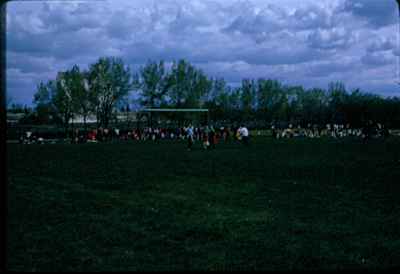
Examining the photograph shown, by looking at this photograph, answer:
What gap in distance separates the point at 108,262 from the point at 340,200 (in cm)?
654

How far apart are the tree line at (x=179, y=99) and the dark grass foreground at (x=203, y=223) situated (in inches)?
2350

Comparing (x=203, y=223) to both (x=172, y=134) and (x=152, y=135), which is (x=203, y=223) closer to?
(x=152, y=135)

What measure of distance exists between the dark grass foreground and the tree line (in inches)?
2350

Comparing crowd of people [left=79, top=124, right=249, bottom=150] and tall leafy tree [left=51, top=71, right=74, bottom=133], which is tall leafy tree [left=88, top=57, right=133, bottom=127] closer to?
tall leafy tree [left=51, top=71, right=74, bottom=133]

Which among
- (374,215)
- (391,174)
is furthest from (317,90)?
(374,215)

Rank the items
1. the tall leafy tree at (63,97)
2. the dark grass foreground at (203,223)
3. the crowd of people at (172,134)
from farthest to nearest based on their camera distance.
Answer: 1. the tall leafy tree at (63,97)
2. the crowd of people at (172,134)
3. the dark grass foreground at (203,223)

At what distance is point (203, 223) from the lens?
26.3ft

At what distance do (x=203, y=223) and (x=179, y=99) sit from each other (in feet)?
254

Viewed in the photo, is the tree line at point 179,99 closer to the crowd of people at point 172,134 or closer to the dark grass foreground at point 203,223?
Answer: the crowd of people at point 172,134

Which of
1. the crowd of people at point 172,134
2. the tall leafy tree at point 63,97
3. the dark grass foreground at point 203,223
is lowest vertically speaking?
the dark grass foreground at point 203,223

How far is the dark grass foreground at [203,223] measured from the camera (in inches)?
235

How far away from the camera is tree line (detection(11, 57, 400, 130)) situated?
2985 inches

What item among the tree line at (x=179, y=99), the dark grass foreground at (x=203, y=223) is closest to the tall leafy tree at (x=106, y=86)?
the tree line at (x=179, y=99)

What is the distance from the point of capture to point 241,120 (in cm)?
9500
